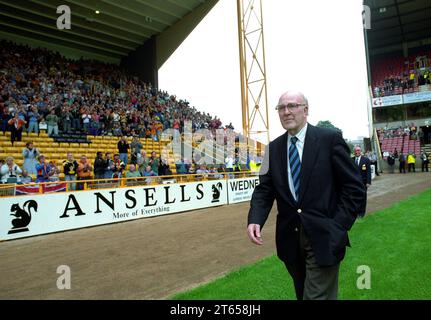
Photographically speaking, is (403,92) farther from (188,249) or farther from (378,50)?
(188,249)

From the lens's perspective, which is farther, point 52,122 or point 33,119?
point 52,122

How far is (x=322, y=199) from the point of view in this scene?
105 inches

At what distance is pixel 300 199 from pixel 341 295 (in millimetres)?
2113

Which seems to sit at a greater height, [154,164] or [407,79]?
[407,79]

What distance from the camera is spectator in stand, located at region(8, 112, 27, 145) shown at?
14828 millimetres

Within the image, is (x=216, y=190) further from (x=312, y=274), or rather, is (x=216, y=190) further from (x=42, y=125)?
(x=312, y=274)

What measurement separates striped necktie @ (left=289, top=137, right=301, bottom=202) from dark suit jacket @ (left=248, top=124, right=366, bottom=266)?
0.17ft

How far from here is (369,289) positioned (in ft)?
14.1

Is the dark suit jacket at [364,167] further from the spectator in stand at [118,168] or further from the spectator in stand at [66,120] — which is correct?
the spectator in stand at [66,120]

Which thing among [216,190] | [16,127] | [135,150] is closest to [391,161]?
[216,190]

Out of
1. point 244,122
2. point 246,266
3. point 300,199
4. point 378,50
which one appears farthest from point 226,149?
point 378,50

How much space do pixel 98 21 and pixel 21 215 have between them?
21483 mm

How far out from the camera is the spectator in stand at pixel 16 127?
1483 cm

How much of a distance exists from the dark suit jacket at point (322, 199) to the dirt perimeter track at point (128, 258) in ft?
8.13
